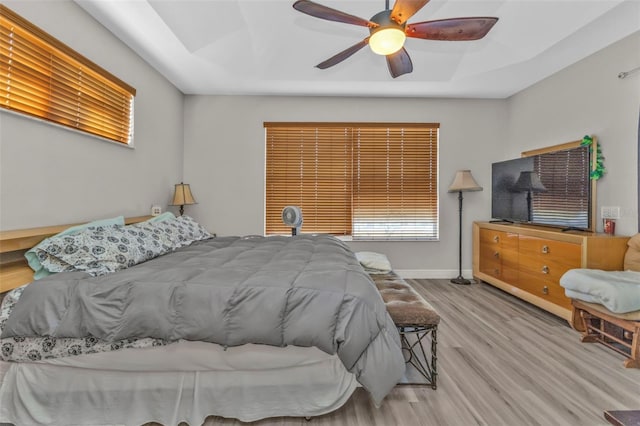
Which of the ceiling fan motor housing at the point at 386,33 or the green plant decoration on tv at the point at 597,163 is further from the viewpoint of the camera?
the green plant decoration on tv at the point at 597,163

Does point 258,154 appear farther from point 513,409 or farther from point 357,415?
point 513,409

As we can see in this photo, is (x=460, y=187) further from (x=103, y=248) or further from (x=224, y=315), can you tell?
(x=103, y=248)

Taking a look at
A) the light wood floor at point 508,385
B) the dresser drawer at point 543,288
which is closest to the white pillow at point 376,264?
the light wood floor at point 508,385

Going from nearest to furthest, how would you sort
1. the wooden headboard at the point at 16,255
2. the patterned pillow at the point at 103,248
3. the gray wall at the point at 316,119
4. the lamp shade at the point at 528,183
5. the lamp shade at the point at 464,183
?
the wooden headboard at the point at 16,255, the patterned pillow at the point at 103,248, the lamp shade at the point at 528,183, the lamp shade at the point at 464,183, the gray wall at the point at 316,119

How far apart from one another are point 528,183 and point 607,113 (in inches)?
35.6

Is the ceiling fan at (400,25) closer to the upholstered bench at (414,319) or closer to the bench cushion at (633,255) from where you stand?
the upholstered bench at (414,319)

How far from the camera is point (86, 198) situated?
7.88 feet

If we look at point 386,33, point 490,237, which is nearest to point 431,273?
point 490,237

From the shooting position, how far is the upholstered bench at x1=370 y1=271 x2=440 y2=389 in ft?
5.77

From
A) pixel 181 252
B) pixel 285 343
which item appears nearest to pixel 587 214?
pixel 285 343

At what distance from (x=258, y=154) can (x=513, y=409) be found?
12.2 ft

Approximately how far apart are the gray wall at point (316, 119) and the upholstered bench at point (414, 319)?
2087mm

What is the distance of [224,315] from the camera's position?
4.82ft

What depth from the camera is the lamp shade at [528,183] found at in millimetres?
3253
